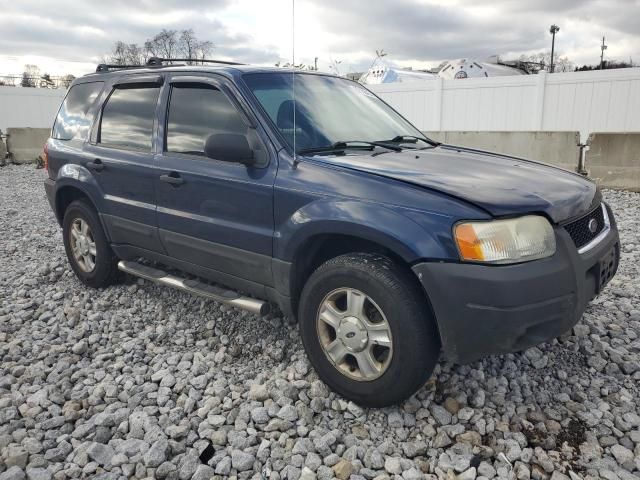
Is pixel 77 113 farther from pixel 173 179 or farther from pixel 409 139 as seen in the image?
pixel 409 139

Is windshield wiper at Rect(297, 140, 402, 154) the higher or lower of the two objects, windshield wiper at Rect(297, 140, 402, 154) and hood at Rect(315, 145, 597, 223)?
the higher

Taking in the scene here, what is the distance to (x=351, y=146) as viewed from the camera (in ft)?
11.0

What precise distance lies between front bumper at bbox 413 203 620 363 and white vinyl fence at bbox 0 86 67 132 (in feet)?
64.4

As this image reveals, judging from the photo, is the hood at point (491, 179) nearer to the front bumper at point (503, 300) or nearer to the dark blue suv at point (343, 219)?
the dark blue suv at point (343, 219)

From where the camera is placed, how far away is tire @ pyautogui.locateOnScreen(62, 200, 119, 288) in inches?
179

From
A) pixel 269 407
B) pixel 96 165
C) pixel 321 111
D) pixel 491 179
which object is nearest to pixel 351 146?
pixel 321 111

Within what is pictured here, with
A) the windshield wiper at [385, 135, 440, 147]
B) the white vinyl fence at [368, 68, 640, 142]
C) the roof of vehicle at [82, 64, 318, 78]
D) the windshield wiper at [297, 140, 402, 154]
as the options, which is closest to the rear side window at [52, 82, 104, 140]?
the roof of vehicle at [82, 64, 318, 78]

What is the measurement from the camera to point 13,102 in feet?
62.6

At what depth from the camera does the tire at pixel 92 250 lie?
4.55m

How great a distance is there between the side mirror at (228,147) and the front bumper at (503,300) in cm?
124

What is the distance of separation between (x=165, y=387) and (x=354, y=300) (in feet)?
4.32

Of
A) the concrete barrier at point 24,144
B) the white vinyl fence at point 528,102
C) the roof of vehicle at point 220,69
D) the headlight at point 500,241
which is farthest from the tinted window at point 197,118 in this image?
the concrete barrier at point 24,144

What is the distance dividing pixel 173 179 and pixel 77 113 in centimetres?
181

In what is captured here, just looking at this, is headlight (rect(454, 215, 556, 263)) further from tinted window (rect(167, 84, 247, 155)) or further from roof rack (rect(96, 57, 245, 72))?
roof rack (rect(96, 57, 245, 72))
